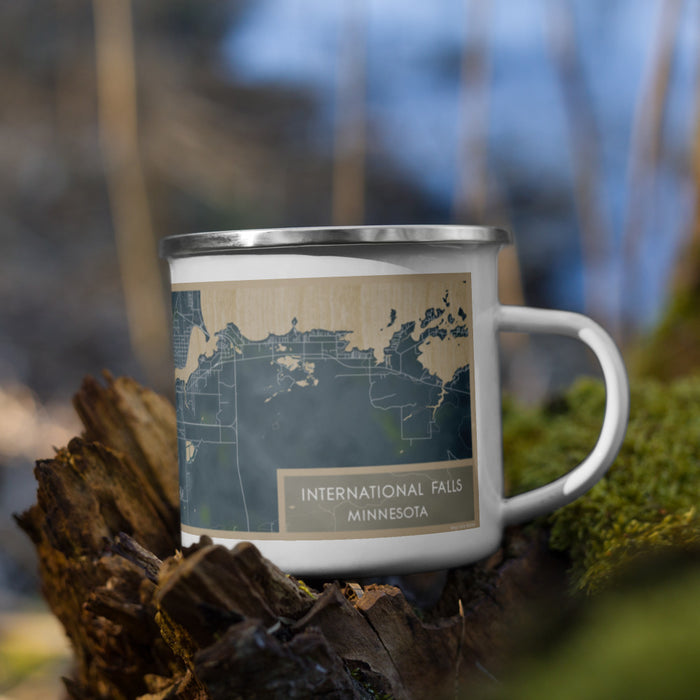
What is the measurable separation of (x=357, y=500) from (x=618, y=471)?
0.42m

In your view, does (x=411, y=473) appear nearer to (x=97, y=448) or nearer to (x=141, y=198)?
(x=97, y=448)

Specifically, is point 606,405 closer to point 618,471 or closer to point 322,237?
point 618,471

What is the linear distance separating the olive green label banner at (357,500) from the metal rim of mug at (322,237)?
0.69 feet

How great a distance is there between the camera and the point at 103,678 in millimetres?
832

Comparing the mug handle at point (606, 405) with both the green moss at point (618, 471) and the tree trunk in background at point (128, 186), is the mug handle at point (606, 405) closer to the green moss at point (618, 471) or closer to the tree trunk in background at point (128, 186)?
the green moss at point (618, 471)

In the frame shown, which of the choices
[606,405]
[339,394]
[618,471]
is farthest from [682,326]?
[339,394]

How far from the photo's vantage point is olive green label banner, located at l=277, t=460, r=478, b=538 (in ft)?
2.28

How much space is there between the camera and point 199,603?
54 cm

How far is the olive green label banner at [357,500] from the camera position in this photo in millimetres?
696

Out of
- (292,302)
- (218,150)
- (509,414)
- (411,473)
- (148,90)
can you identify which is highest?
(148,90)

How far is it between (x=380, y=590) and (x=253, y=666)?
19 centimetres

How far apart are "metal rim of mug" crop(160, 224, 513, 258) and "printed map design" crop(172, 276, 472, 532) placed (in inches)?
2.1

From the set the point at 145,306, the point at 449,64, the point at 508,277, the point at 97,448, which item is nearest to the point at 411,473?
the point at 97,448

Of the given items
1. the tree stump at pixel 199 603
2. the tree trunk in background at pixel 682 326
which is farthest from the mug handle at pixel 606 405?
the tree trunk in background at pixel 682 326
